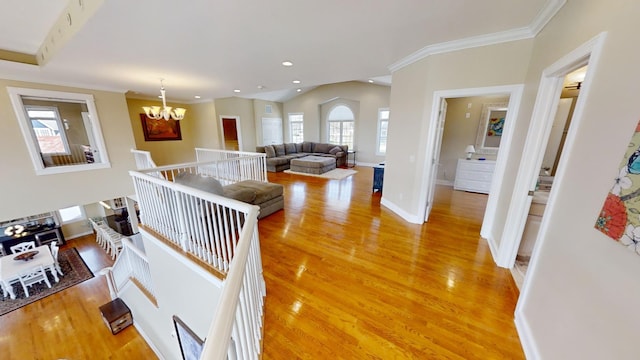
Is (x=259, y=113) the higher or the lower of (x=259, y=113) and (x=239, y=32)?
the lower

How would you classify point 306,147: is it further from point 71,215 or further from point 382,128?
point 71,215

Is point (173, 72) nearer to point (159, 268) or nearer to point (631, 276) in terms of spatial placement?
point (159, 268)

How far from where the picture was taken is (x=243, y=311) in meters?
Result: 1.00

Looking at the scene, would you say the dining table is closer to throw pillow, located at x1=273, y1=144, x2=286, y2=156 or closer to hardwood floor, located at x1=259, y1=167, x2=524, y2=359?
hardwood floor, located at x1=259, y1=167, x2=524, y2=359

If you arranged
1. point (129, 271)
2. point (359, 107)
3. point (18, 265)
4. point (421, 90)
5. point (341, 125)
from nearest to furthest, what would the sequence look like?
1. point (421, 90)
2. point (129, 271)
3. point (18, 265)
4. point (359, 107)
5. point (341, 125)

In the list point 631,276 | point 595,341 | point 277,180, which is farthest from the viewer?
point 277,180

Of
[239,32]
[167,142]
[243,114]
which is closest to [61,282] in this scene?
[167,142]

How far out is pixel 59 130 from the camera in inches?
169

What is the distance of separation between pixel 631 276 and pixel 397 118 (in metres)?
3.17

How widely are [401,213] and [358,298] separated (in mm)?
2092

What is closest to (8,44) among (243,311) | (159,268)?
(159,268)

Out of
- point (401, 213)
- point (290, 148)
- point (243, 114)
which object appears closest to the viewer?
point (401, 213)

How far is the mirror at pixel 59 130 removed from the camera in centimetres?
391

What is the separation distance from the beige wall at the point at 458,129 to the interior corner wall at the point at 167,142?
843cm
